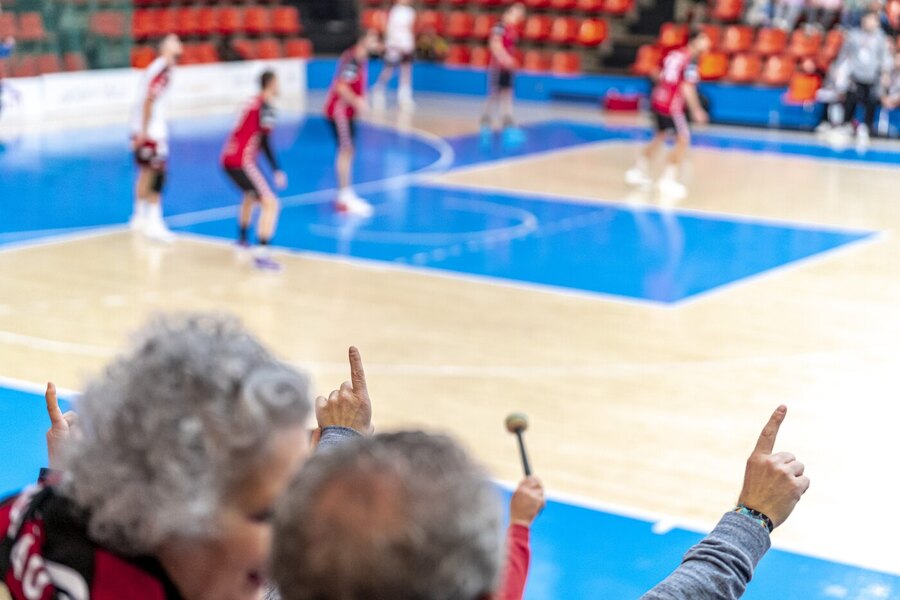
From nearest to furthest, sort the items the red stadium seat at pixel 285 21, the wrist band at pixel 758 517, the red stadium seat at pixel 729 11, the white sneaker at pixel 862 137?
the wrist band at pixel 758 517 < the white sneaker at pixel 862 137 < the red stadium seat at pixel 729 11 < the red stadium seat at pixel 285 21

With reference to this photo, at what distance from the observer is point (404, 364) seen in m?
7.91

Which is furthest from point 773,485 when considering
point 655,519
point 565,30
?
point 565,30

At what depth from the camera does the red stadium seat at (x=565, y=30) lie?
24.6 meters

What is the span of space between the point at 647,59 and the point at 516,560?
21.9m

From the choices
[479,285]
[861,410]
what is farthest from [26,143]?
[861,410]

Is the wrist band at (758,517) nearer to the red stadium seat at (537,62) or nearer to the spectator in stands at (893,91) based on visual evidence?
the spectator in stands at (893,91)

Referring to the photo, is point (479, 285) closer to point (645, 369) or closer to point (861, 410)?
point (645, 369)

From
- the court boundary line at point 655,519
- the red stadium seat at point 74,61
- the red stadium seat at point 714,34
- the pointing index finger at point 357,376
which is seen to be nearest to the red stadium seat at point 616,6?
the red stadium seat at point 714,34

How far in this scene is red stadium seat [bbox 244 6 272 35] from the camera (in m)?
24.3

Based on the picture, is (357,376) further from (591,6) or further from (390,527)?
(591,6)

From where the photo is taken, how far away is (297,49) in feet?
81.7

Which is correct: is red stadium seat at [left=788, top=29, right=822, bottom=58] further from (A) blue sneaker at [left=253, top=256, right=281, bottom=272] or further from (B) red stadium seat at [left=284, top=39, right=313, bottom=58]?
(A) blue sneaker at [left=253, top=256, right=281, bottom=272]

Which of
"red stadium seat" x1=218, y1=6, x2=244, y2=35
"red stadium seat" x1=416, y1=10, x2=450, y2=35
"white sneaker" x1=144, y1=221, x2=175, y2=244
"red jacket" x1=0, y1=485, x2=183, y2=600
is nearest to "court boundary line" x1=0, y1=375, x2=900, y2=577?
"red jacket" x1=0, y1=485, x2=183, y2=600

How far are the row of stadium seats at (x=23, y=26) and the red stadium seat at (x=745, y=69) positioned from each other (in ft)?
33.7
